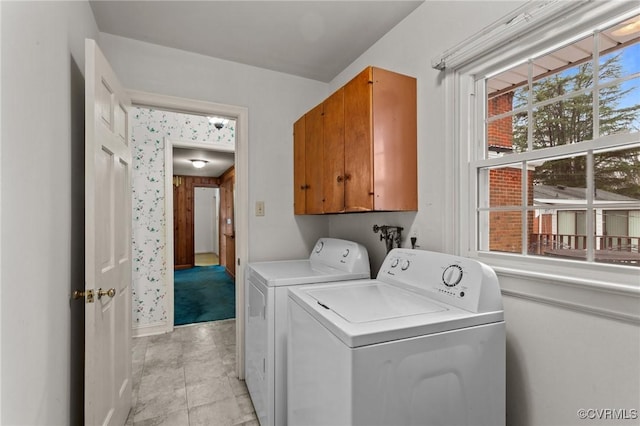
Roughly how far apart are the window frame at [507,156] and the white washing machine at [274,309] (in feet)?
2.29

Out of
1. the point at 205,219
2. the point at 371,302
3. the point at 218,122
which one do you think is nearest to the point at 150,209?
the point at 218,122

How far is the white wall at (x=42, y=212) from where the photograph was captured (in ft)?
2.78

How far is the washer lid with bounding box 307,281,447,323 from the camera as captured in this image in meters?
1.09

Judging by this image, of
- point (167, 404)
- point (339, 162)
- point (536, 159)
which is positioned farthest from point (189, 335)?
point (536, 159)

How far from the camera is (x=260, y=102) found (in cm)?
248

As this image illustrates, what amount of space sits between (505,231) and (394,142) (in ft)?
2.29

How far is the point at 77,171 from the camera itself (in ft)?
5.00

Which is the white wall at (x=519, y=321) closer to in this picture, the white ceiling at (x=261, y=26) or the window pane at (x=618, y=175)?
the white ceiling at (x=261, y=26)

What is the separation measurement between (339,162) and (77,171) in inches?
54.1

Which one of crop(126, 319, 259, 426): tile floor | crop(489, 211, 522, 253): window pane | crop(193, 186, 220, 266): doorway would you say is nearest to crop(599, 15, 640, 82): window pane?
crop(489, 211, 522, 253): window pane

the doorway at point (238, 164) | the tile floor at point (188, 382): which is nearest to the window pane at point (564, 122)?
the doorway at point (238, 164)

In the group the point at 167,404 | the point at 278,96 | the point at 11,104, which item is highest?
the point at 278,96

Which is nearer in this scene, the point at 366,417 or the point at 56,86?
the point at 366,417

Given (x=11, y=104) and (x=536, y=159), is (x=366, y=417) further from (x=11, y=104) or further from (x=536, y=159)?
(x=11, y=104)
